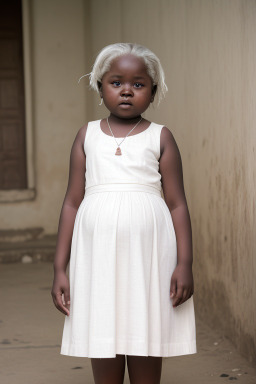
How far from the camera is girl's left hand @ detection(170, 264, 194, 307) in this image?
2.77 metres

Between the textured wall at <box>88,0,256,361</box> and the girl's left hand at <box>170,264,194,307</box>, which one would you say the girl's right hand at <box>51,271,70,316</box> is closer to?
the girl's left hand at <box>170,264,194,307</box>

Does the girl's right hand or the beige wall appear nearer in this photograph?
the girl's right hand

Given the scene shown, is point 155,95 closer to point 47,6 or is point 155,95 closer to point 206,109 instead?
point 206,109

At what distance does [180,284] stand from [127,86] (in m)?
0.74

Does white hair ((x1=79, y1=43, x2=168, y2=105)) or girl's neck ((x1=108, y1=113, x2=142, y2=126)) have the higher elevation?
white hair ((x1=79, y1=43, x2=168, y2=105))

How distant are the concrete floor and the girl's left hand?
115 cm

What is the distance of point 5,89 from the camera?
28.8 ft

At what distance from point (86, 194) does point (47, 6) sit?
6177mm

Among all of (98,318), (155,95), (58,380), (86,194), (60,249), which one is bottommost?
(58,380)

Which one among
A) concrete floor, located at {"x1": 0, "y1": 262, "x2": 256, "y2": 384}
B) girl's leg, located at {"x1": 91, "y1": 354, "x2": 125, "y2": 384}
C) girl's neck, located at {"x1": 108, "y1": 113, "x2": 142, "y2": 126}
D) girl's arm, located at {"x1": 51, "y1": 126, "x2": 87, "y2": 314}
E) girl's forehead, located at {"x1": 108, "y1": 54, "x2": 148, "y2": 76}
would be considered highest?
girl's forehead, located at {"x1": 108, "y1": 54, "x2": 148, "y2": 76}

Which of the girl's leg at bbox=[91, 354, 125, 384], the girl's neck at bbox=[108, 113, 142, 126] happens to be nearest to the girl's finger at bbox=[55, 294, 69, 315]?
the girl's leg at bbox=[91, 354, 125, 384]

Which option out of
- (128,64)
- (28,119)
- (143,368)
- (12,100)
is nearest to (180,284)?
(143,368)

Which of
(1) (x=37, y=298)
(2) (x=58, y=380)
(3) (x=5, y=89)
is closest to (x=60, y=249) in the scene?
(2) (x=58, y=380)

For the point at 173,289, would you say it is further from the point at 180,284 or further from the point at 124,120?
the point at 124,120
